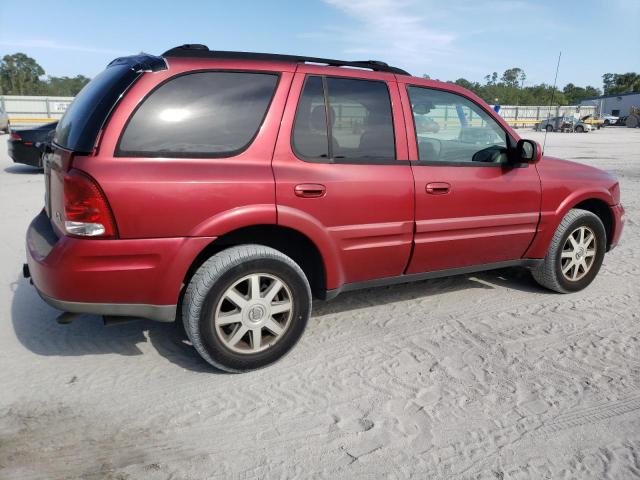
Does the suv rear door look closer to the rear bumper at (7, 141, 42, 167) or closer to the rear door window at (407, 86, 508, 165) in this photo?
the rear door window at (407, 86, 508, 165)

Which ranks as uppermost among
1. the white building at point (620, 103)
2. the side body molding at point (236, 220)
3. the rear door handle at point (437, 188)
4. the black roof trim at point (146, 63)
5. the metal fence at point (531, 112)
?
the white building at point (620, 103)

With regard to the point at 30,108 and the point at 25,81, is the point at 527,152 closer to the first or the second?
the point at 30,108

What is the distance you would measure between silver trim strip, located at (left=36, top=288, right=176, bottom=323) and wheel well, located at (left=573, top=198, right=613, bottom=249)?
3.77 meters

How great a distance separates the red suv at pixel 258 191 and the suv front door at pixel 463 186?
13mm

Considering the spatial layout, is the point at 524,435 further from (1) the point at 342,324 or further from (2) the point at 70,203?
(2) the point at 70,203

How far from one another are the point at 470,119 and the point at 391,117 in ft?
2.79

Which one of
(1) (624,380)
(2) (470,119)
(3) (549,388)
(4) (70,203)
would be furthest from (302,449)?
(2) (470,119)

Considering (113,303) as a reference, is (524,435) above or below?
below

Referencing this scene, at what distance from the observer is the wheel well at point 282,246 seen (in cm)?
314

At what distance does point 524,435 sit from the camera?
101 inches

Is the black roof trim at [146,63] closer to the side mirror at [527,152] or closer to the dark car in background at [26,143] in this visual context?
the side mirror at [527,152]

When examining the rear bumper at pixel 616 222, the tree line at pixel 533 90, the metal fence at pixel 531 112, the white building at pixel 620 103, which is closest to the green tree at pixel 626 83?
the tree line at pixel 533 90

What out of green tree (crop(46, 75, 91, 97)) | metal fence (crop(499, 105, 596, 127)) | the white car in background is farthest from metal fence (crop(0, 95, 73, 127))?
metal fence (crop(499, 105, 596, 127))

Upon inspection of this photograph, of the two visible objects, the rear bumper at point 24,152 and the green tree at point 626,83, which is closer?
the rear bumper at point 24,152
